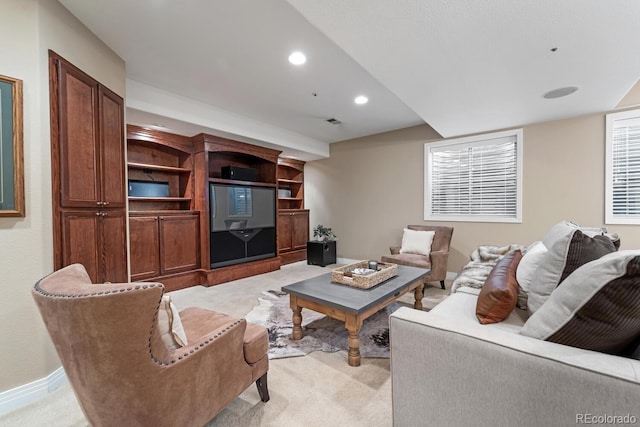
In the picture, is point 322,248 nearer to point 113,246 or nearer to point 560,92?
point 113,246

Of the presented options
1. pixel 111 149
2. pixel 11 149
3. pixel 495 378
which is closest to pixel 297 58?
pixel 111 149

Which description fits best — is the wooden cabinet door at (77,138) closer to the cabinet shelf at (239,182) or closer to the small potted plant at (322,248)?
the cabinet shelf at (239,182)

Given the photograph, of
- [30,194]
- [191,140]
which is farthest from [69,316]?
[191,140]

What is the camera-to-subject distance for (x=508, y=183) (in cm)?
385

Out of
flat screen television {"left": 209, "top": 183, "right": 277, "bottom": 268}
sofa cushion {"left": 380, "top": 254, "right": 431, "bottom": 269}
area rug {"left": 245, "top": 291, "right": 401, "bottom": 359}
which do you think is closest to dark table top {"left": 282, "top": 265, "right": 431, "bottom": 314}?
area rug {"left": 245, "top": 291, "right": 401, "bottom": 359}

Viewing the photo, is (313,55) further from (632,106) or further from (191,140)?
(632,106)

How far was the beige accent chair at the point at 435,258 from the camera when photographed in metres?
3.54

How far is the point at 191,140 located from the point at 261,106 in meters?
1.29

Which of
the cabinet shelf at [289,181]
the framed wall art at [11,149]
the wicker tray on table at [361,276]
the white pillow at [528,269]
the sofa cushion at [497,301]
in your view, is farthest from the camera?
the cabinet shelf at [289,181]

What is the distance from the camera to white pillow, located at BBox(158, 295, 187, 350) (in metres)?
1.10

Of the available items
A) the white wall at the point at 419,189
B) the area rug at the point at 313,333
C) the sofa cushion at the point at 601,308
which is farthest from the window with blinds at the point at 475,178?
the sofa cushion at the point at 601,308

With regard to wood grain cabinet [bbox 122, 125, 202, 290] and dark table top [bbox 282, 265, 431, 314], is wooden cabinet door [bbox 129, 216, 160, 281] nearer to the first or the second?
wood grain cabinet [bbox 122, 125, 202, 290]

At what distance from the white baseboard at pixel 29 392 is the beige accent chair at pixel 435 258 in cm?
331

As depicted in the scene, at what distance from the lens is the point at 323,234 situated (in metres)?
5.49
